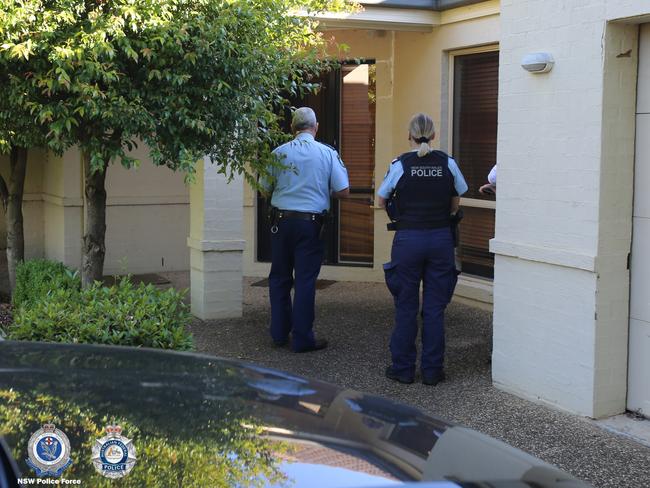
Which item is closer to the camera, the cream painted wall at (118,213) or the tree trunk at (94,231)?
the tree trunk at (94,231)

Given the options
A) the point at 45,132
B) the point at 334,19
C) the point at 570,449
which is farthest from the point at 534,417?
the point at 334,19

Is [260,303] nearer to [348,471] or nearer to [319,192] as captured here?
[319,192]

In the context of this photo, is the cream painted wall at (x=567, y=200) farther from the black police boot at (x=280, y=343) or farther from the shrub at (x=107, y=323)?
the shrub at (x=107, y=323)

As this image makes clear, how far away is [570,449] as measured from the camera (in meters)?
4.93

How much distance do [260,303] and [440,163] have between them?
361cm

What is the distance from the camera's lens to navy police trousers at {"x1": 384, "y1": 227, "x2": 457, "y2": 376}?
19.9ft

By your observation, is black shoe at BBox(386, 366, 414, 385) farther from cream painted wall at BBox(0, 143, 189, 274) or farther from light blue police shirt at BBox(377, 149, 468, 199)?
cream painted wall at BBox(0, 143, 189, 274)

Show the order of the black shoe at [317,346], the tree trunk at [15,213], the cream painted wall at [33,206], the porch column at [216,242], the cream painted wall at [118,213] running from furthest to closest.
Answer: the cream painted wall at [33,206] → the cream painted wall at [118,213] → the tree trunk at [15,213] → the porch column at [216,242] → the black shoe at [317,346]

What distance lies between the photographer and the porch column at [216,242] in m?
8.14

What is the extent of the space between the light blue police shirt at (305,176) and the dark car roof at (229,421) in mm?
4310

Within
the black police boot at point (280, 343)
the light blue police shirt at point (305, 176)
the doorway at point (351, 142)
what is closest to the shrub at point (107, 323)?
the light blue police shirt at point (305, 176)

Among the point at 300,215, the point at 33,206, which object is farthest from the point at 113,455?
the point at 33,206

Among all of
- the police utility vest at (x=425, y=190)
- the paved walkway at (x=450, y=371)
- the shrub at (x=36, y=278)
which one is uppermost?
Result: the police utility vest at (x=425, y=190)

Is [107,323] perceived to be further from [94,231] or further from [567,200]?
[567,200]
